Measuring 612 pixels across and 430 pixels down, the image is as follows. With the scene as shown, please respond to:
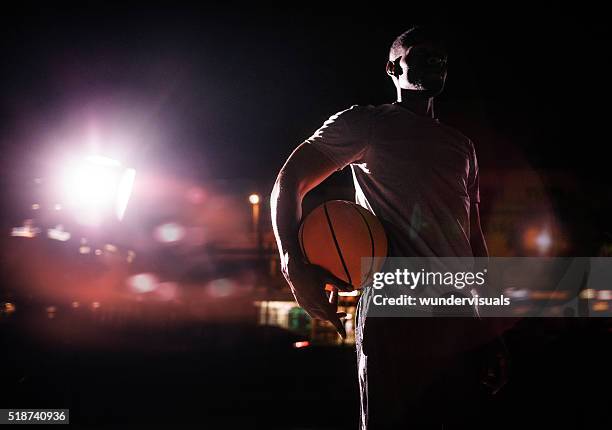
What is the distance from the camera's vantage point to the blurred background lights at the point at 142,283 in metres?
11.7

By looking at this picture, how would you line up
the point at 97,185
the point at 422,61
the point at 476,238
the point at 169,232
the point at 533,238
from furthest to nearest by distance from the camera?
the point at 169,232
the point at 533,238
the point at 97,185
the point at 476,238
the point at 422,61

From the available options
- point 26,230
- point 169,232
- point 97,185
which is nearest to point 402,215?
point 97,185

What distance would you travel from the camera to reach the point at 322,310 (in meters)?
1.13

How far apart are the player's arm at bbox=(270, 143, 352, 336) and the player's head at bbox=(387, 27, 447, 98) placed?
47cm

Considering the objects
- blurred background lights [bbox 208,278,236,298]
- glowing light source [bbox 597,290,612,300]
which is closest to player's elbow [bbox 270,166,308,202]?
glowing light source [bbox 597,290,612,300]

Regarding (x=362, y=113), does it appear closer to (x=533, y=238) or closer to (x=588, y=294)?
(x=588, y=294)

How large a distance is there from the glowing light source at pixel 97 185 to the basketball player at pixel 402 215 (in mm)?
5841

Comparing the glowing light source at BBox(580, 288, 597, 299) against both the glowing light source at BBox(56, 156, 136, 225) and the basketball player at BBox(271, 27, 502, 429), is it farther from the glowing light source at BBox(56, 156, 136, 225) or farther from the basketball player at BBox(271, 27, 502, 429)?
the basketball player at BBox(271, 27, 502, 429)

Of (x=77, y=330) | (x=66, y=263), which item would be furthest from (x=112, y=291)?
(x=66, y=263)

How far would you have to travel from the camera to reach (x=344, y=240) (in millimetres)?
1271

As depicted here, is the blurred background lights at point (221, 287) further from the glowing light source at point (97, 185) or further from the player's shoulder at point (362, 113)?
the player's shoulder at point (362, 113)

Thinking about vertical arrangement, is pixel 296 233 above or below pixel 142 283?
below

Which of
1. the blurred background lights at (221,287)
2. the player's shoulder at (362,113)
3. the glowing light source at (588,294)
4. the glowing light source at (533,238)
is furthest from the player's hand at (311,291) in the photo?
the glowing light source at (533,238)

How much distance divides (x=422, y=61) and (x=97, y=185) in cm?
602
